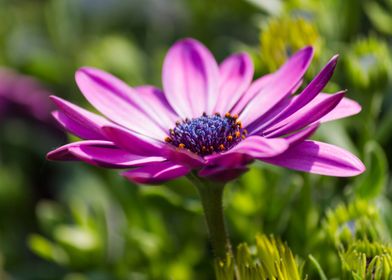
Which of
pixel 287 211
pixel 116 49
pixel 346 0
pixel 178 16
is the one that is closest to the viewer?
pixel 287 211

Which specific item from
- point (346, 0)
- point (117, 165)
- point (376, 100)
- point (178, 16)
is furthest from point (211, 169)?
point (178, 16)

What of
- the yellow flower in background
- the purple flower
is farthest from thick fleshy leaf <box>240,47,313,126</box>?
the yellow flower in background

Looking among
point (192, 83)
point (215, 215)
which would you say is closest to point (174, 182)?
point (192, 83)

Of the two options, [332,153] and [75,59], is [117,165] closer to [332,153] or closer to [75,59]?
[332,153]

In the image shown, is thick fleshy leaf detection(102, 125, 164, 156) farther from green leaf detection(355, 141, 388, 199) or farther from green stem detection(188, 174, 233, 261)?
green leaf detection(355, 141, 388, 199)

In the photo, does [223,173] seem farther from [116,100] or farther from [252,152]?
[116,100]

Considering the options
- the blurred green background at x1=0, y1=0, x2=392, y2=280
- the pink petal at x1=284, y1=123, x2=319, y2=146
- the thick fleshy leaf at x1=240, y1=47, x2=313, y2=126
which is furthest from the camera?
the blurred green background at x1=0, y1=0, x2=392, y2=280
